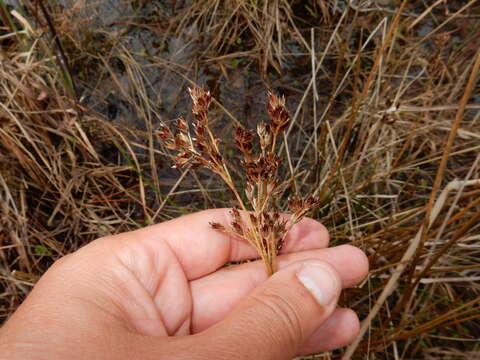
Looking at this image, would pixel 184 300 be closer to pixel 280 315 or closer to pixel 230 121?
pixel 280 315

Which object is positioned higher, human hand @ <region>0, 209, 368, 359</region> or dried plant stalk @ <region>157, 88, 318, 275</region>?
dried plant stalk @ <region>157, 88, 318, 275</region>

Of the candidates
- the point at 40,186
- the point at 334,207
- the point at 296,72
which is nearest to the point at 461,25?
the point at 296,72

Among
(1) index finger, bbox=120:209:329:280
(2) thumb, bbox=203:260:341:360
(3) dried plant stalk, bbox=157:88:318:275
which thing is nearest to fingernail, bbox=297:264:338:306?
(2) thumb, bbox=203:260:341:360

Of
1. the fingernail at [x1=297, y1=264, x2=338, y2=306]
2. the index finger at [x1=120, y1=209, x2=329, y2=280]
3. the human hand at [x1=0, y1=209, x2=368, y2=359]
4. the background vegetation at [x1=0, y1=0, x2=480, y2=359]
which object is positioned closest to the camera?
the human hand at [x1=0, y1=209, x2=368, y2=359]

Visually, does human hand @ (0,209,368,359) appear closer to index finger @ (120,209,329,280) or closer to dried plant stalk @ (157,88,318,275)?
index finger @ (120,209,329,280)

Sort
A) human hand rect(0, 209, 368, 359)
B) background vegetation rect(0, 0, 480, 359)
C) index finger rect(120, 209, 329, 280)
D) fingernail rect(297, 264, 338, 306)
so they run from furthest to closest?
background vegetation rect(0, 0, 480, 359), index finger rect(120, 209, 329, 280), fingernail rect(297, 264, 338, 306), human hand rect(0, 209, 368, 359)

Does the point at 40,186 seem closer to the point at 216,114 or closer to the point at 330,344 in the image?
the point at 216,114

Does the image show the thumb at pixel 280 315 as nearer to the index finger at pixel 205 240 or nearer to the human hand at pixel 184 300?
the human hand at pixel 184 300
